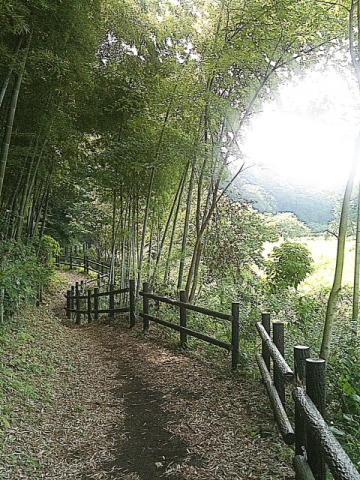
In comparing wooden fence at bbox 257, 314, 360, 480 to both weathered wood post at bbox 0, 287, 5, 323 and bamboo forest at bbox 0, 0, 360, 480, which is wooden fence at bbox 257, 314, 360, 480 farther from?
weathered wood post at bbox 0, 287, 5, 323

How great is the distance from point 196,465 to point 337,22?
4.43 metres

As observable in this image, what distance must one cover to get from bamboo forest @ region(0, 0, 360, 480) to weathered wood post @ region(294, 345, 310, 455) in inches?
0.5

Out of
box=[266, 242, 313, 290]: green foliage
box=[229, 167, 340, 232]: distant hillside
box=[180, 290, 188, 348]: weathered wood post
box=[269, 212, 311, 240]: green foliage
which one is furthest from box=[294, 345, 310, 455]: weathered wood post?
box=[229, 167, 340, 232]: distant hillside

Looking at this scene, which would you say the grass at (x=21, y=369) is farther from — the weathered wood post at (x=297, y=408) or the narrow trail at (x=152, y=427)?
the weathered wood post at (x=297, y=408)

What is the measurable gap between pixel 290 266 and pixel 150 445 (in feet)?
18.7

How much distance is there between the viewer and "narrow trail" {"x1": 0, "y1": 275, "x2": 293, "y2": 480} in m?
3.26

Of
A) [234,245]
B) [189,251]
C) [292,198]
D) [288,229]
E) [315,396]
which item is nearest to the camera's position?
[315,396]

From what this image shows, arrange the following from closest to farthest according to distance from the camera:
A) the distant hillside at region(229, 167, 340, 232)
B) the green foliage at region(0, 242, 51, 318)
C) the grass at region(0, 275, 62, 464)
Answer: the grass at region(0, 275, 62, 464) < the green foliage at region(0, 242, 51, 318) < the distant hillside at region(229, 167, 340, 232)

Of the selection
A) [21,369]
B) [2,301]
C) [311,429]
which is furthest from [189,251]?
[311,429]

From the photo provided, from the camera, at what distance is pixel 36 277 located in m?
8.48

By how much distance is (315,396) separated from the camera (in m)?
2.41

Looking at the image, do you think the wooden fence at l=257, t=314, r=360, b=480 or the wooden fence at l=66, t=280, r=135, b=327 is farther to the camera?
the wooden fence at l=66, t=280, r=135, b=327

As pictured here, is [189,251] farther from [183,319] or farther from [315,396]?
[315,396]

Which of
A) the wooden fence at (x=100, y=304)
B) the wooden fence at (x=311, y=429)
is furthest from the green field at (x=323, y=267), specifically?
the wooden fence at (x=311, y=429)
